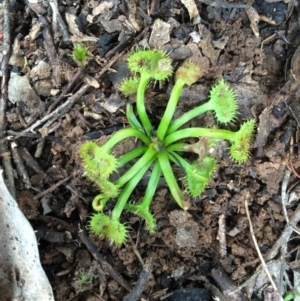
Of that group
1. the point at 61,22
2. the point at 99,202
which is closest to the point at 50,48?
the point at 61,22

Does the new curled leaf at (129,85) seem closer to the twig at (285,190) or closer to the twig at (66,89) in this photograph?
the twig at (66,89)

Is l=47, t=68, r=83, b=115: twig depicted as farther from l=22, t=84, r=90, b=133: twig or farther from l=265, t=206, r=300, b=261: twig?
l=265, t=206, r=300, b=261: twig

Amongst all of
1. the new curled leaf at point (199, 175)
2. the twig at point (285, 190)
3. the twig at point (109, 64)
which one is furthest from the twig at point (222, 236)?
the twig at point (109, 64)

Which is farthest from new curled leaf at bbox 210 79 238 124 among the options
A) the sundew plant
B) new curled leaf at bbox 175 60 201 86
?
new curled leaf at bbox 175 60 201 86

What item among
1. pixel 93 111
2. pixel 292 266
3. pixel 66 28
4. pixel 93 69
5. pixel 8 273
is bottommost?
pixel 292 266

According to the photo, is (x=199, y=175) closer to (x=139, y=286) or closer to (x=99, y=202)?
(x=99, y=202)

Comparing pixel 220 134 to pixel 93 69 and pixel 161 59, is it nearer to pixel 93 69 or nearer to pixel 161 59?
pixel 161 59

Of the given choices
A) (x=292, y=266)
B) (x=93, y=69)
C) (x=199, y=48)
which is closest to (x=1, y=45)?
(x=93, y=69)
